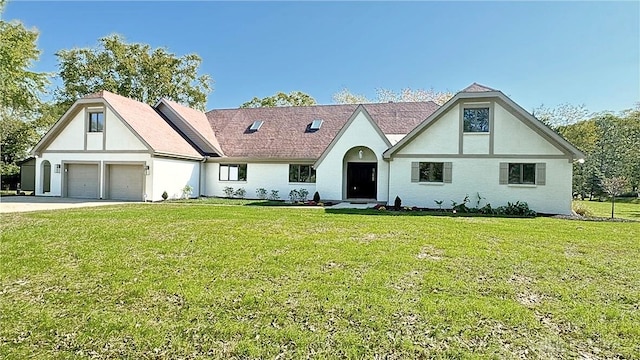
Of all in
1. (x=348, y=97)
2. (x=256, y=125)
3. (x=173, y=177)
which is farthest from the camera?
(x=348, y=97)

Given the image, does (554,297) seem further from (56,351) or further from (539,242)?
(56,351)

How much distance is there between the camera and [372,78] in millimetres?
41969

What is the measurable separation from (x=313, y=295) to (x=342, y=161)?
15.3 metres

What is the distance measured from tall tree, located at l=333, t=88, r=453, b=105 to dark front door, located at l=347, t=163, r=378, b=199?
73.9ft

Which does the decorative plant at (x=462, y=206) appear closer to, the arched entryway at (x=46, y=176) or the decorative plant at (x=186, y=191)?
the decorative plant at (x=186, y=191)

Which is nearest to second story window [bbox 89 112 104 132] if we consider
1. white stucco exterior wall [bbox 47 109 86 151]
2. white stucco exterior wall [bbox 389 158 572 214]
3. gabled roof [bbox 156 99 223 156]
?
white stucco exterior wall [bbox 47 109 86 151]

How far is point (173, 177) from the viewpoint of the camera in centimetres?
2130

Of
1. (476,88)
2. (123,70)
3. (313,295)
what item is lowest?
(313,295)

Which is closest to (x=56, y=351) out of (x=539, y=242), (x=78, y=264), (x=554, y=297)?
(x=78, y=264)

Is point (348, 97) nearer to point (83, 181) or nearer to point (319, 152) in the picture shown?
point (319, 152)

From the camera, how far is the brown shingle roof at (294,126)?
75.3 feet

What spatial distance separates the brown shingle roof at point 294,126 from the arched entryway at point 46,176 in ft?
33.1

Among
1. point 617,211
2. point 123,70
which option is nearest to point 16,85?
point 123,70

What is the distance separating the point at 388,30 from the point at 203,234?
1588 cm
